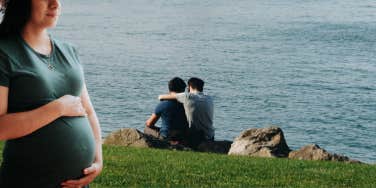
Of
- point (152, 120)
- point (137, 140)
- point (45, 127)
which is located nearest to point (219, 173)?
point (137, 140)

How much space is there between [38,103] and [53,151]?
228 millimetres

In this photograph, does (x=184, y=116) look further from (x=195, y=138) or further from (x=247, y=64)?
→ (x=247, y=64)

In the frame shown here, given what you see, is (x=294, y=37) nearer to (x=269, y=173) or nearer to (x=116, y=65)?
(x=116, y=65)

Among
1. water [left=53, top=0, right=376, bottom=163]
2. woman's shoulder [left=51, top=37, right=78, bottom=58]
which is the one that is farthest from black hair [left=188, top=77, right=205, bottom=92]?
water [left=53, top=0, right=376, bottom=163]

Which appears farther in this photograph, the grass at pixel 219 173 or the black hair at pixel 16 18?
the grass at pixel 219 173

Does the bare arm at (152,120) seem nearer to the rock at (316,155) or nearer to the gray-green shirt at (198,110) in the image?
the gray-green shirt at (198,110)

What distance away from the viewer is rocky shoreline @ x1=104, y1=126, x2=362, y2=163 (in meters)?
13.3

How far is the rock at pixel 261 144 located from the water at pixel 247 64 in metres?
11.5

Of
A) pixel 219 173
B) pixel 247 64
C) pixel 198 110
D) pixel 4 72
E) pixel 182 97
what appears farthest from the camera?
pixel 247 64

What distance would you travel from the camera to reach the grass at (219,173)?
8.45 metres

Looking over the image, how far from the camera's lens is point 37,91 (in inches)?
140

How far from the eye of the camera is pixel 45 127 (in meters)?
3.64

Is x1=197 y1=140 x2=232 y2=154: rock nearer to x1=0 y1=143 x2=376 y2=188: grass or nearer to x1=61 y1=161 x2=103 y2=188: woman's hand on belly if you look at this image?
x1=0 y1=143 x2=376 y2=188: grass

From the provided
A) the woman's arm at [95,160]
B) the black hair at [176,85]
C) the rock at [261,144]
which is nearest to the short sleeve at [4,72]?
the woman's arm at [95,160]
